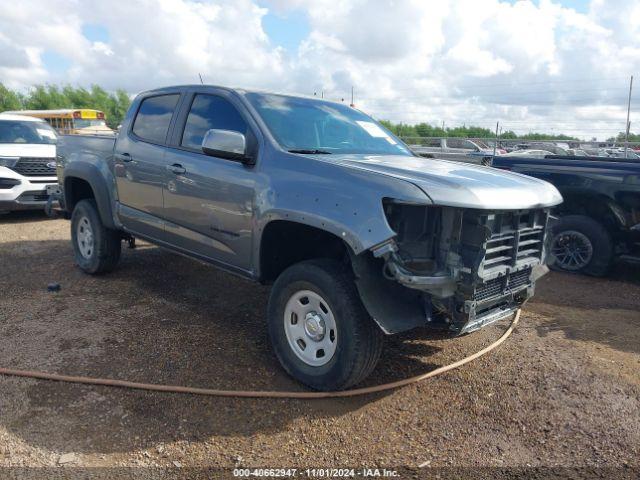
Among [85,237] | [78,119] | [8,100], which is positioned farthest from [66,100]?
[85,237]

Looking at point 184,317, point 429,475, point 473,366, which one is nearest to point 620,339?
point 473,366

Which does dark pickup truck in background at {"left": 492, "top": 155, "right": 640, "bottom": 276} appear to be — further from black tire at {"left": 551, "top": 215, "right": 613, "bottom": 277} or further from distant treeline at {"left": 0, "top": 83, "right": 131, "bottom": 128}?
distant treeline at {"left": 0, "top": 83, "right": 131, "bottom": 128}

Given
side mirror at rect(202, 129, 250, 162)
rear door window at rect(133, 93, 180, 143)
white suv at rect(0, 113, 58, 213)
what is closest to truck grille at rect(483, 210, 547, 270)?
side mirror at rect(202, 129, 250, 162)

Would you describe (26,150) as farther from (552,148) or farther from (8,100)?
(8,100)

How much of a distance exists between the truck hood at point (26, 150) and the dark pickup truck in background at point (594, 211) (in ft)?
26.4

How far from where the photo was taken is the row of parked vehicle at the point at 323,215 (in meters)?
3.18

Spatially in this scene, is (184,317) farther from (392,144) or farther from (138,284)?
(392,144)

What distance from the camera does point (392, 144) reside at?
4.85 metres

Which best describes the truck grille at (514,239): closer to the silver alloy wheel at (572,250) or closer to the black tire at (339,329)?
the black tire at (339,329)

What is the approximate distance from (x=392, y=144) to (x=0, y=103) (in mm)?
63648

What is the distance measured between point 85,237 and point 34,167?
4.33 metres

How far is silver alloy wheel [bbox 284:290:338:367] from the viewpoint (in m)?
3.53

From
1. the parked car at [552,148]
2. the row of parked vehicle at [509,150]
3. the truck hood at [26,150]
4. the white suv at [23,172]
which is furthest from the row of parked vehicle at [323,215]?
the parked car at [552,148]

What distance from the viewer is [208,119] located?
4.54 meters
